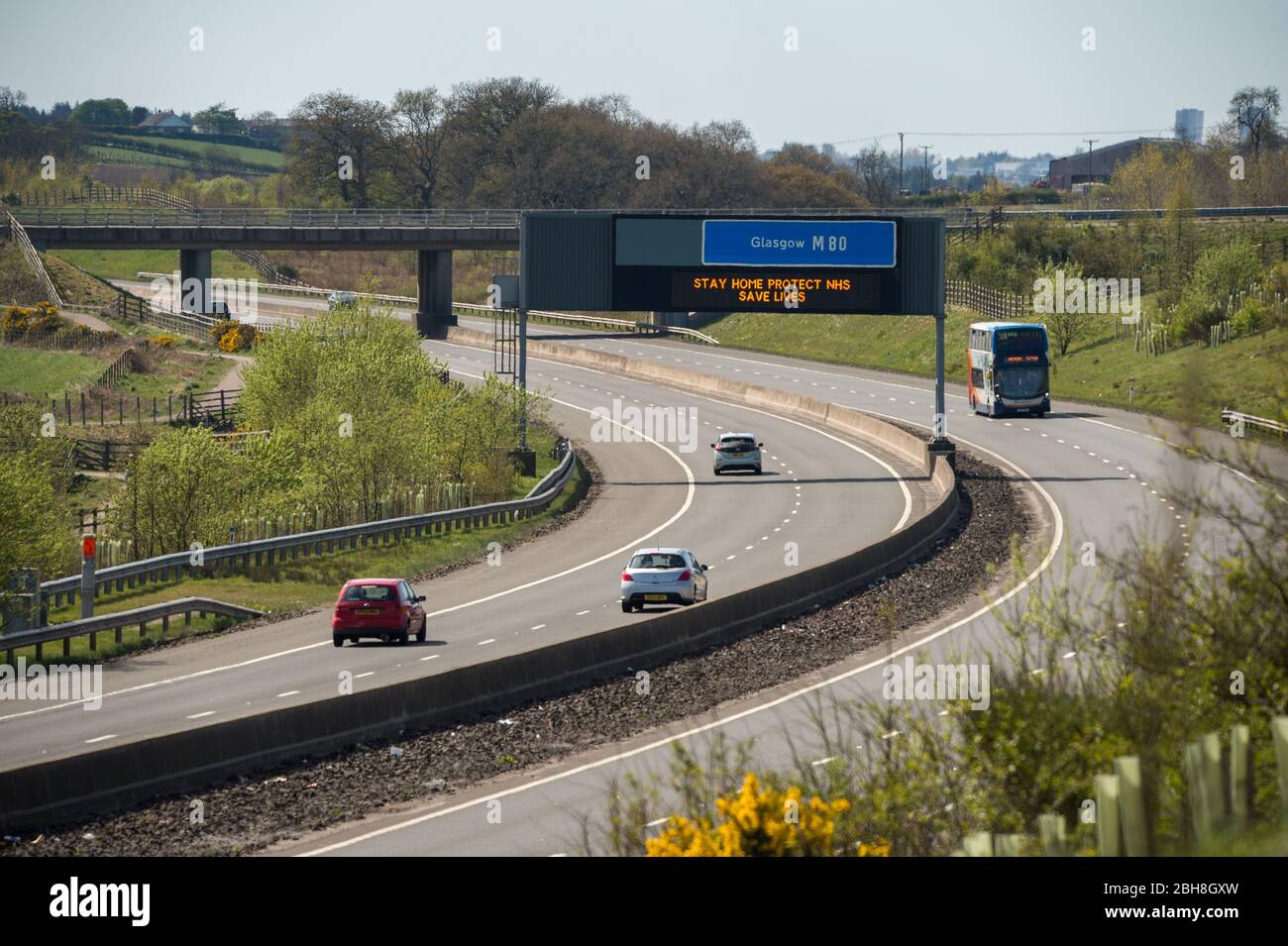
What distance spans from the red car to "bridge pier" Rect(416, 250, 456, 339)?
74828mm

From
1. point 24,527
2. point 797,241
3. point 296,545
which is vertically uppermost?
point 797,241

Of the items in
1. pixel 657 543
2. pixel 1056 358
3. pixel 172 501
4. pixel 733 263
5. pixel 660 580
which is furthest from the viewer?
pixel 1056 358

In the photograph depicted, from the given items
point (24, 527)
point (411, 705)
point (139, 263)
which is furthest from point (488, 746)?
point (139, 263)

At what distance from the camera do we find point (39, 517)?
1553 inches

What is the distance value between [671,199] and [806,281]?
3711 inches

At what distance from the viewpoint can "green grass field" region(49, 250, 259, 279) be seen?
140250mm

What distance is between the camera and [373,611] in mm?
33250

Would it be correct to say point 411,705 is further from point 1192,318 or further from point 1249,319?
point 1192,318

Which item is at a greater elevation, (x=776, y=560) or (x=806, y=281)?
(x=806, y=281)

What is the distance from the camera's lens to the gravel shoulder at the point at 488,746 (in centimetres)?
2044

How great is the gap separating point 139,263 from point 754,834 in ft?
470

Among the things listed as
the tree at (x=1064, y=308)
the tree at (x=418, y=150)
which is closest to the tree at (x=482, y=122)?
the tree at (x=418, y=150)
